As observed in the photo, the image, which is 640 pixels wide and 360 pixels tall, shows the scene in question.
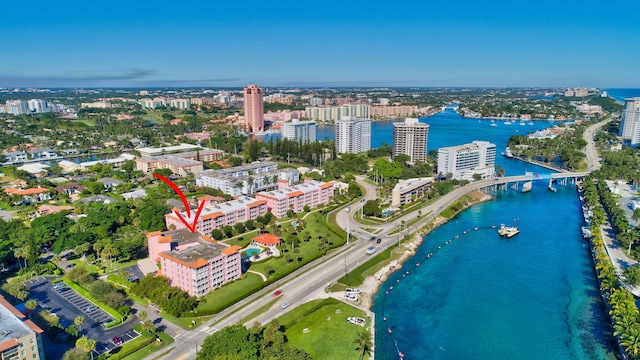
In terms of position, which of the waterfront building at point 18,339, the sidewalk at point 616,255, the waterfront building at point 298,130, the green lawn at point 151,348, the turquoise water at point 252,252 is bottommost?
the sidewalk at point 616,255

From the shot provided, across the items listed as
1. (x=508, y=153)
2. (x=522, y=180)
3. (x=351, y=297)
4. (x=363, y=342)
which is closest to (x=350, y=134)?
(x=508, y=153)

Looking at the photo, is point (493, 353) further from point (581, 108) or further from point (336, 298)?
point (581, 108)

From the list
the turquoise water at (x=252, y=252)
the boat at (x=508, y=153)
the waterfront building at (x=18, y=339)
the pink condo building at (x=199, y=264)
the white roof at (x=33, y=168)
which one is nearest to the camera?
the waterfront building at (x=18, y=339)

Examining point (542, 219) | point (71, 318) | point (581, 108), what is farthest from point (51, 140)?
point (581, 108)

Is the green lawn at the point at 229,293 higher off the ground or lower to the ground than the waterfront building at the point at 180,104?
lower

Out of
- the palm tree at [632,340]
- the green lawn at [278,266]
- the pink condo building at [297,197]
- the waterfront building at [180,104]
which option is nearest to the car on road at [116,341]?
the green lawn at [278,266]

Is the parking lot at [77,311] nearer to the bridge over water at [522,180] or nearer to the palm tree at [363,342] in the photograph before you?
the palm tree at [363,342]

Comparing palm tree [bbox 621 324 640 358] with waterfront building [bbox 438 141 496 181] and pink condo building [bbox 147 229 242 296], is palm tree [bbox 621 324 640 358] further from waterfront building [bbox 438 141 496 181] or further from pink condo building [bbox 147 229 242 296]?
waterfront building [bbox 438 141 496 181]
